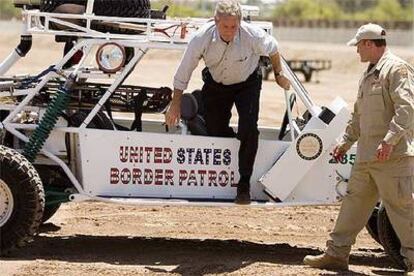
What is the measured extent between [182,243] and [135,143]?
118 centimetres

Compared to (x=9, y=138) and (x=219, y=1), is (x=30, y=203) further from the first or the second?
(x=219, y=1)

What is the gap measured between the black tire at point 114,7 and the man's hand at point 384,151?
2.54m

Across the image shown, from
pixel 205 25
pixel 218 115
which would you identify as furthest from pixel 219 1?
pixel 218 115

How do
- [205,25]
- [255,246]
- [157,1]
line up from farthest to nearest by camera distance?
[157,1]
[255,246]
[205,25]

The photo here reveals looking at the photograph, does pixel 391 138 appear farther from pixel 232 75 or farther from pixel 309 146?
pixel 232 75

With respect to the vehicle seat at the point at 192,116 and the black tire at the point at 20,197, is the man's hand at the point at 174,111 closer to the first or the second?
the vehicle seat at the point at 192,116

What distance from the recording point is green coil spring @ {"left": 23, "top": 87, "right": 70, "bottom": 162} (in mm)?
8258

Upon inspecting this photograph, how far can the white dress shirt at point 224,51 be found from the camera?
806cm

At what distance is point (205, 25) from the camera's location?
8.20 metres

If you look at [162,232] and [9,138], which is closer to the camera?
[9,138]

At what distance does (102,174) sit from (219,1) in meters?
1.66

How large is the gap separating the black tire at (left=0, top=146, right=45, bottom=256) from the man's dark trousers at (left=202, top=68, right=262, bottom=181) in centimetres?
147

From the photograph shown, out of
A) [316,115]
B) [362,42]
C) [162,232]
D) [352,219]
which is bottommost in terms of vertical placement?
[162,232]

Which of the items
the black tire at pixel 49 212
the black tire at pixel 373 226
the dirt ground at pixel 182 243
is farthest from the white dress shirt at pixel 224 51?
the black tire at pixel 49 212
